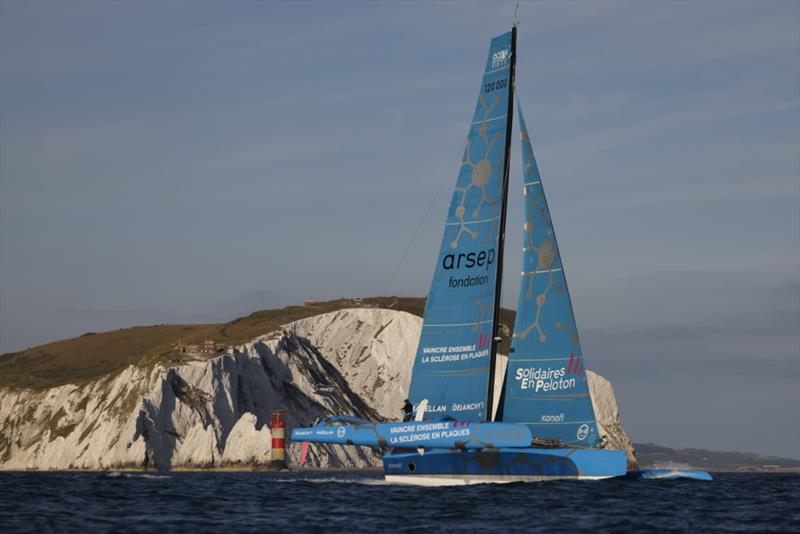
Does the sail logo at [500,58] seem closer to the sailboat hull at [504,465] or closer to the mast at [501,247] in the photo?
the mast at [501,247]

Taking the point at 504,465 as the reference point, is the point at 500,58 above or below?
above

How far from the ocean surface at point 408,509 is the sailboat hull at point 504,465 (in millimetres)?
441

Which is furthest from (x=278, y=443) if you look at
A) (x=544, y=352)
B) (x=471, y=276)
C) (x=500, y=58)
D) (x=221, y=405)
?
(x=500, y=58)

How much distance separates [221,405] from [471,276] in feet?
198

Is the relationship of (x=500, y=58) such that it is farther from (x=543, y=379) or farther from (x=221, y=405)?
(x=221, y=405)

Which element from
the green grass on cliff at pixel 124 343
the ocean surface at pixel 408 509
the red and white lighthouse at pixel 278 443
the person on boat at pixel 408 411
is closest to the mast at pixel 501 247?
the person on boat at pixel 408 411

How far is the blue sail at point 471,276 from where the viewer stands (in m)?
39.2

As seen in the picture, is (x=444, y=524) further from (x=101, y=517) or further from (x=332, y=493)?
(x=332, y=493)

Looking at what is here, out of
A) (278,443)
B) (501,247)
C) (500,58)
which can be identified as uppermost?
(500,58)

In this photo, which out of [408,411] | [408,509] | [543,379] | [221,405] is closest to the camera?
[408,509]

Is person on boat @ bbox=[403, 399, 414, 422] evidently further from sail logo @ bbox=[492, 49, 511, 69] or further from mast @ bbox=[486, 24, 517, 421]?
sail logo @ bbox=[492, 49, 511, 69]

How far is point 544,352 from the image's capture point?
38438mm

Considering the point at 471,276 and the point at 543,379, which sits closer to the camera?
the point at 543,379

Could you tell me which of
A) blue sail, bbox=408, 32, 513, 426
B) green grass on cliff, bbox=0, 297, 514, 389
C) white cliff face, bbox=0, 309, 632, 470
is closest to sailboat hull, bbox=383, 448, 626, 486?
blue sail, bbox=408, 32, 513, 426
